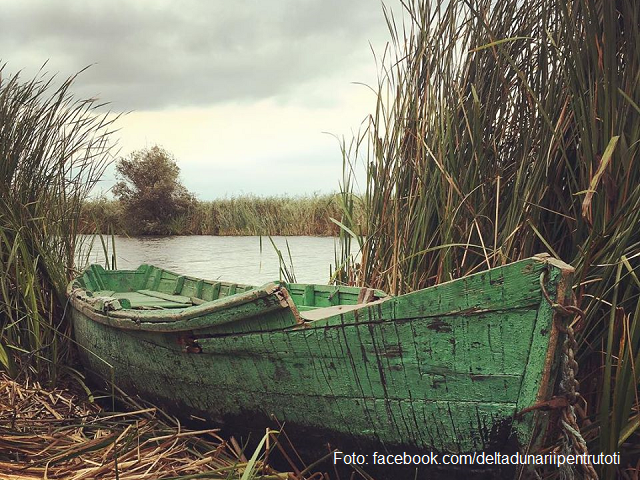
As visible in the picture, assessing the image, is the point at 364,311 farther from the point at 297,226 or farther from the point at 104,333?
the point at 297,226

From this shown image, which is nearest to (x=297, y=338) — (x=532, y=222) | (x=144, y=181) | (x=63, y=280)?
(x=532, y=222)

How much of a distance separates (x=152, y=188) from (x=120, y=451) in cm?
2390

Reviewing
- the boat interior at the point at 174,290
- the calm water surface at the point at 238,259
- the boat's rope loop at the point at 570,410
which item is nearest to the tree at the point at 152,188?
the calm water surface at the point at 238,259

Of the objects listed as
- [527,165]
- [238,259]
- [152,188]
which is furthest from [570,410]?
[152,188]

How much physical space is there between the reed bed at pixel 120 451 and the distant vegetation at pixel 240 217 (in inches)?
91.3

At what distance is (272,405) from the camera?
2.89m

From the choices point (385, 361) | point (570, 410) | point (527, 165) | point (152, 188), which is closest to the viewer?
point (570, 410)

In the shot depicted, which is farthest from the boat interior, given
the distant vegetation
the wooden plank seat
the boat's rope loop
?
the boat's rope loop

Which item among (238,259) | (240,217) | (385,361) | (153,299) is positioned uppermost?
(240,217)

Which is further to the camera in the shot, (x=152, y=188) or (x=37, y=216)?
(x=152, y=188)

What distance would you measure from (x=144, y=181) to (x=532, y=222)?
25.3 m

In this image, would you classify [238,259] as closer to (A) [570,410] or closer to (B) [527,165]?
(B) [527,165]

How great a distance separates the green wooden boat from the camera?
84.1 inches

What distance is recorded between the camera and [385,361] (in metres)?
2.40
